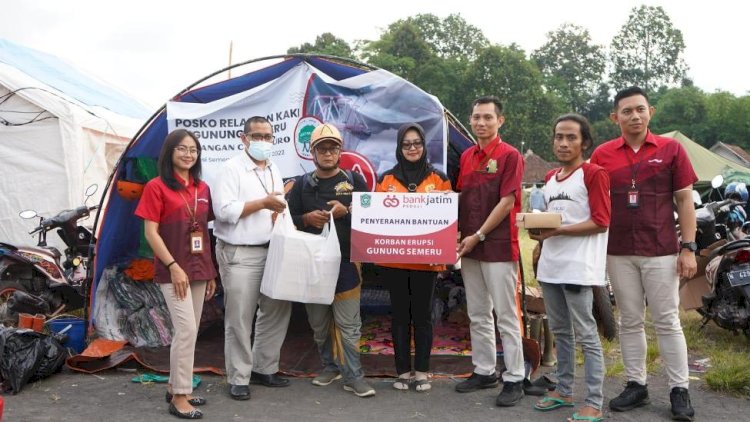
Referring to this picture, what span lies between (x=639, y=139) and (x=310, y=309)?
2.41 m

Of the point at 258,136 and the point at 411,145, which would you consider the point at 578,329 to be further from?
the point at 258,136

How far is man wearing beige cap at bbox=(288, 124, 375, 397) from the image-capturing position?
14.2 ft

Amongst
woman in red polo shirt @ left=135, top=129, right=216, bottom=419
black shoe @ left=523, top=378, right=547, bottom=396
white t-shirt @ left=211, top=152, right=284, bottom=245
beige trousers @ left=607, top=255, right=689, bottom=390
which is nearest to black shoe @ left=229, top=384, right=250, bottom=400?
woman in red polo shirt @ left=135, top=129, right=216, bottom=419

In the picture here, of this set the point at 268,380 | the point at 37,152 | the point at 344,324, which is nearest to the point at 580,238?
the point at 344,324

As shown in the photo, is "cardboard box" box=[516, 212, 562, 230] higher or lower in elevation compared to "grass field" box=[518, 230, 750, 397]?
higher

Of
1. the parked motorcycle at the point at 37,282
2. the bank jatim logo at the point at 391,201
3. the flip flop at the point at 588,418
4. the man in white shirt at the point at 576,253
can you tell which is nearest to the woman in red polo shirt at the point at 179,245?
the bank jatim logo at the point at 391,201

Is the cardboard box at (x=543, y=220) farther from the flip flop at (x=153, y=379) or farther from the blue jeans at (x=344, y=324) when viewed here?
the flip flop at (x=153, y=379)

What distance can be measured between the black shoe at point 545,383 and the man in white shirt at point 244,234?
5.95ft

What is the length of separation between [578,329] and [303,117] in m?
2.77

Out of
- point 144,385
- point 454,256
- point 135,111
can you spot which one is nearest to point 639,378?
point 454,256

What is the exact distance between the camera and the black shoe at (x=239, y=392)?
14.3 ft

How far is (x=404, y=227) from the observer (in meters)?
4.24

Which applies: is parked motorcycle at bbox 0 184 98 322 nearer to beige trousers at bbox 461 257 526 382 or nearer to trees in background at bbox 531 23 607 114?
beige trousers at bbox 461 257 526 382

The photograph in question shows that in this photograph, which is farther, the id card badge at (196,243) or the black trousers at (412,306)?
the black trousers at (412,306)
